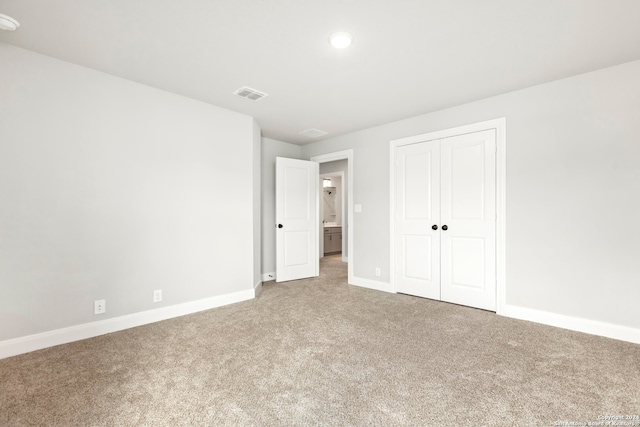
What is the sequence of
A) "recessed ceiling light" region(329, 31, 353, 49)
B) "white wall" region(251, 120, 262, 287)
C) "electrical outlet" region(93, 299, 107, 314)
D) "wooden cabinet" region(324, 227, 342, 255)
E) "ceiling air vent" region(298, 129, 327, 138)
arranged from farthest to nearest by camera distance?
"wooden cabinet" region(324, 227, 342, 255)
"ceiling air vent" region(298, 129, 327, 138)
"white wall" region(251, 120, 262, 287)
"electrical outlet" region(93, 299, 107, 314)
"recessed ceiling light" region(329, 31, 353, 49)

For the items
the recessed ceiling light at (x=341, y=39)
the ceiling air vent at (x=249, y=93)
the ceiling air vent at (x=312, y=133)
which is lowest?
the ceiling air vent at (x=312, y=133)

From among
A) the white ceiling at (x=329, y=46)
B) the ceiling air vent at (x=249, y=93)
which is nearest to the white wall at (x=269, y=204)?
the ceiling air vent at (x=249, y=93)

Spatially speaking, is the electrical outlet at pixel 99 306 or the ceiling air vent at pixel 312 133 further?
the ceiling air vent at pixel 312 133

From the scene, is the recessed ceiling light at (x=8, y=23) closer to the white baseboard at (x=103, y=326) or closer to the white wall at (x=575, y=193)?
the white baseboard at (x=103, y=326)

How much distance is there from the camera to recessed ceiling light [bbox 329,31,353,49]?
2.09 meters

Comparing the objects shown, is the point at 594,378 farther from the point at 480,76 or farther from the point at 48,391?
the point at 48,391

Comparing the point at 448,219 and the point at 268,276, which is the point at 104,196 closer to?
the point at 268,276

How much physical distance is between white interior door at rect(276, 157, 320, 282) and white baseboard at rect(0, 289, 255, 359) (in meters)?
1.33

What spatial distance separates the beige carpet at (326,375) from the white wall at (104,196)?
1.52ft

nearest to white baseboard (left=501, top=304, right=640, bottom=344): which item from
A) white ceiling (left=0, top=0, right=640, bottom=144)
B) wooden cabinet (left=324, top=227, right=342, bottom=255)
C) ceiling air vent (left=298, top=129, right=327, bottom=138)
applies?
white ceiling (left=0, top=0, right=640, bottom=144)

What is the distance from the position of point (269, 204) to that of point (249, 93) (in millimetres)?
2196

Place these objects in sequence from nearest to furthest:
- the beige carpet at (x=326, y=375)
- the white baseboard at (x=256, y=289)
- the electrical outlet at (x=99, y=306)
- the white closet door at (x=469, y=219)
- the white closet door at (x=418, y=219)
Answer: the beige carpet at (x=326, y=375), the electrical outlet at (x=99, y=306), the white closet door at (x=469, y=219), the white closet door at (x=418, y=219), the white baseboard at (x=256, y=289)

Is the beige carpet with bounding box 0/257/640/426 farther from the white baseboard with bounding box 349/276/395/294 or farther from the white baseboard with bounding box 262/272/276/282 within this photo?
the white baseboard with bounding box 262/272/276/282

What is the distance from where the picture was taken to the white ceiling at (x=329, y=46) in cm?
184
